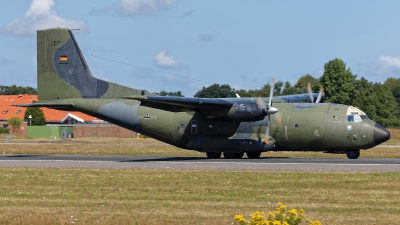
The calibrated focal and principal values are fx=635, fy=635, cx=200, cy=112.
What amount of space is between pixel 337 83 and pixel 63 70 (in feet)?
242

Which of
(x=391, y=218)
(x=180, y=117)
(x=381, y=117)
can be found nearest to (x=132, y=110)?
(x=180, y=117)

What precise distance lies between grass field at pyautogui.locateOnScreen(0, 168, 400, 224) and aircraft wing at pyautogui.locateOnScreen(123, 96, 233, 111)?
208 inches

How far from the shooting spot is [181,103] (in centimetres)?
3275

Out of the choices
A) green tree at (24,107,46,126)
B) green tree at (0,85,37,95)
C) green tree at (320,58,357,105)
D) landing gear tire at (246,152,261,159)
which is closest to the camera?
landing gear tire at (246,152,261,159)

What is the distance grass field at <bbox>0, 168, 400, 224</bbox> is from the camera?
16.6 meters

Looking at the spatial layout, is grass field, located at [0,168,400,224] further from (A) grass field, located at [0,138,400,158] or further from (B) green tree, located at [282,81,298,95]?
(B) green tree, located at [282,81,298,95]

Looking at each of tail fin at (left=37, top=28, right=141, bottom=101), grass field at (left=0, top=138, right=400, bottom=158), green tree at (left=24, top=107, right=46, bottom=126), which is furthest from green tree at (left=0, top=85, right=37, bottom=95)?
tail fin at (left=37, top=28, right=141, bottom=101)

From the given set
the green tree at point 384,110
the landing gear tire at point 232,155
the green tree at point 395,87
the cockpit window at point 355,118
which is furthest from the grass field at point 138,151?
the green tree at point 395,87

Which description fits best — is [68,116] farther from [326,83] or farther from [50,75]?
[50,75]

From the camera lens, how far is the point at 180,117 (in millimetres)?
36219

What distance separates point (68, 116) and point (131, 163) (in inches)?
2883

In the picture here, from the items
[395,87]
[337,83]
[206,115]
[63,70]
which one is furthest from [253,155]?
[395,87]

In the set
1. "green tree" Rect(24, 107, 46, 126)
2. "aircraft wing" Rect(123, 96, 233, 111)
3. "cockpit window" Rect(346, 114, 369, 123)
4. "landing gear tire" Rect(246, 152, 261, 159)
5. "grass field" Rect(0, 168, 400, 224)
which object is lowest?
"grass field" Rect(0, 168, 400, 224)

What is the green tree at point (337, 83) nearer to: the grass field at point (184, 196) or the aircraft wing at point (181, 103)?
the aircraft wing at point (181, 103)
